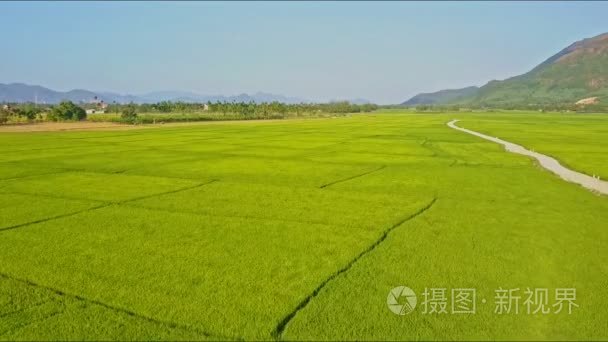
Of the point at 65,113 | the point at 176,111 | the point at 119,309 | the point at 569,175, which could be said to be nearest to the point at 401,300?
the point at 119,309

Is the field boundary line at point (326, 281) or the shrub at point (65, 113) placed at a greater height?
the shrub at point (65, 113)

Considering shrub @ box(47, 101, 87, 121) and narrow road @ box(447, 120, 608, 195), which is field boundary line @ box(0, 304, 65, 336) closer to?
narrow road @ box(447, 120, 608, 195)

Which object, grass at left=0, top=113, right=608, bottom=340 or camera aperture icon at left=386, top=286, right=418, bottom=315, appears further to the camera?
camera aperture icon at left=386, top=286, right=418, bottom=315

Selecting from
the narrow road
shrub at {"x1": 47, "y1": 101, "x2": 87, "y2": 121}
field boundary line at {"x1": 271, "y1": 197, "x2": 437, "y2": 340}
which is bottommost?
field boundary line at {"x1": 271, "y1": 197, "x2": 437, "y2": 340}

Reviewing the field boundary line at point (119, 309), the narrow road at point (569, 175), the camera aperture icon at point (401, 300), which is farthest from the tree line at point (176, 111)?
the camera aperture icon at point (401, 300)

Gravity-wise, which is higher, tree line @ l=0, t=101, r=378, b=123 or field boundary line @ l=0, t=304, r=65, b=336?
tree line @ l=0, t=101, r=378, b=123

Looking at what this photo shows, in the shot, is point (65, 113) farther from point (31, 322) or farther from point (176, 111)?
point (31, 322)

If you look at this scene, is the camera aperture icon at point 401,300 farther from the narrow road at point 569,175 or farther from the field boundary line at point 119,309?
the narrow road at point 569,175

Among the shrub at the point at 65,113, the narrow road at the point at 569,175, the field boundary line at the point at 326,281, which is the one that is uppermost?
the shrub at the point at 65,113

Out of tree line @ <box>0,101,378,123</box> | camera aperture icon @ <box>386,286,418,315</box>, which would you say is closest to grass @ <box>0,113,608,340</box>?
camera aperture icon @ <box>386,286,418,315</box>
